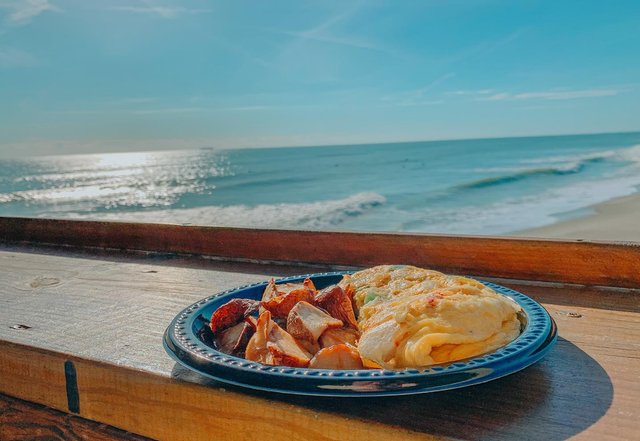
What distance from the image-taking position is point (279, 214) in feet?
53.6

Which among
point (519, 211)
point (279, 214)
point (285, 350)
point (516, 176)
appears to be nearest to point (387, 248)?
point (285, 350)

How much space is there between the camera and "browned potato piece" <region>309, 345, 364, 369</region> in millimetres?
771

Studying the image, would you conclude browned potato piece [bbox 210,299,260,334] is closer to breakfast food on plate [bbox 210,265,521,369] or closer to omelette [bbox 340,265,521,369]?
breakfast food on plate [bbox 210,265,521,369]

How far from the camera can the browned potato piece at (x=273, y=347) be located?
2.57ft

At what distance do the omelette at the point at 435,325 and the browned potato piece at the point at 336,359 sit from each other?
0.01m

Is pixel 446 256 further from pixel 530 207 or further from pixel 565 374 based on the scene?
pixel 530 207

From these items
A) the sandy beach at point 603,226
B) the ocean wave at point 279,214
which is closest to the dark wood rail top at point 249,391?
the sandy beach at point 603,226

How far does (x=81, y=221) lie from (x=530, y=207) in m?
12.1

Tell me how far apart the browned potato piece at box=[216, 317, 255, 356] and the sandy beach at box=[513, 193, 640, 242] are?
7603mm

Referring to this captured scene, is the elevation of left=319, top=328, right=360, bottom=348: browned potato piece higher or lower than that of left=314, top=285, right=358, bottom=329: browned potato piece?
lower

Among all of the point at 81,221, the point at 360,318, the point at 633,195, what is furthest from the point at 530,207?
the point at 360,318

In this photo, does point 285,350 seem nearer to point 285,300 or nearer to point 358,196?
point 285,300

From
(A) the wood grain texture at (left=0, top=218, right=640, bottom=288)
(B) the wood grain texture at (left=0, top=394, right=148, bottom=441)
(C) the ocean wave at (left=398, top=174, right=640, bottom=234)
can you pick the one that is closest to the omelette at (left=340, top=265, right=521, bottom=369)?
(B) the wood grain texture at (left=0, top=394, right=148, bottom=441)

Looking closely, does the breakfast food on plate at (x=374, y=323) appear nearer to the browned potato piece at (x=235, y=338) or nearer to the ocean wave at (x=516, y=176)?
the browned potato piece at (x=235, y=338)
